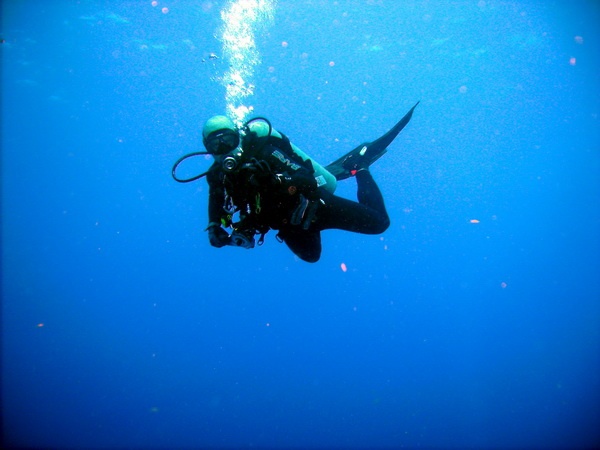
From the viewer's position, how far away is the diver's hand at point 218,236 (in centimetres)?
336

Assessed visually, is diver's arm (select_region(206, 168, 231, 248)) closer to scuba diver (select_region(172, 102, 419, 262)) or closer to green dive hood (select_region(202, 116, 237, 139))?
scuba diver (select_region(172, 102, 419, 262))

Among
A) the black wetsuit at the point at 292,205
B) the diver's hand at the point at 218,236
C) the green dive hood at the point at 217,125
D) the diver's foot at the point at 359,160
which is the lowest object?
the diver's hand at the point at 218,236

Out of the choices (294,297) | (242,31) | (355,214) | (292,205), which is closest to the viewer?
(292,205)

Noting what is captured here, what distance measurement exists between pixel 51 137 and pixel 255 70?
2595cm

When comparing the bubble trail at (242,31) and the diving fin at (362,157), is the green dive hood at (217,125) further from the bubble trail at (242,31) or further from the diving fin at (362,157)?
the bubble trail at (242,31)

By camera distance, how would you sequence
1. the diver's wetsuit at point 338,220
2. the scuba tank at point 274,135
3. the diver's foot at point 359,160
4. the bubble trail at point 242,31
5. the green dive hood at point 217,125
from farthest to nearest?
the bubble trail at point 242,31, the diver's foot at point 359,160, the diver's wetsuit at point 338,220, the scuba tank at point 274,135, the green dive hood at point 217,125

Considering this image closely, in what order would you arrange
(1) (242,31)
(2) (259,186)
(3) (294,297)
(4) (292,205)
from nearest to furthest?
1. (2) (259,186)
2. (4) (292,205)
3. (1) (242,31)
4. (3) (294,297)

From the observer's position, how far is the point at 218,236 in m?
3.41

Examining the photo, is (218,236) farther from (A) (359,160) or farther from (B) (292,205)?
(A) (359,160)

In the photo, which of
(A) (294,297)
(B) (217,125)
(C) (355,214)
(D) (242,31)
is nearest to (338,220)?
(C) (355,214)

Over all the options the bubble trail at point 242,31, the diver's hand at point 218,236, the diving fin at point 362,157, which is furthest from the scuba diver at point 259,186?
the bubble trail at point 242,31

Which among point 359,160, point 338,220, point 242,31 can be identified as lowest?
point 338,220

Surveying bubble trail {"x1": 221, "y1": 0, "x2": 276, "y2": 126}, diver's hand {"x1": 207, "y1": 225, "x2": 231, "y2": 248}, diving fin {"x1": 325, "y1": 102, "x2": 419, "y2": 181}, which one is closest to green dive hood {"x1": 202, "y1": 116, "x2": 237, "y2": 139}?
diver's hand {"x1": 207, "y1": 225, "x2": 231, "y2": 248}

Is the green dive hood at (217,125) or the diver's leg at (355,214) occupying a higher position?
the green dive hood at (217,125)
